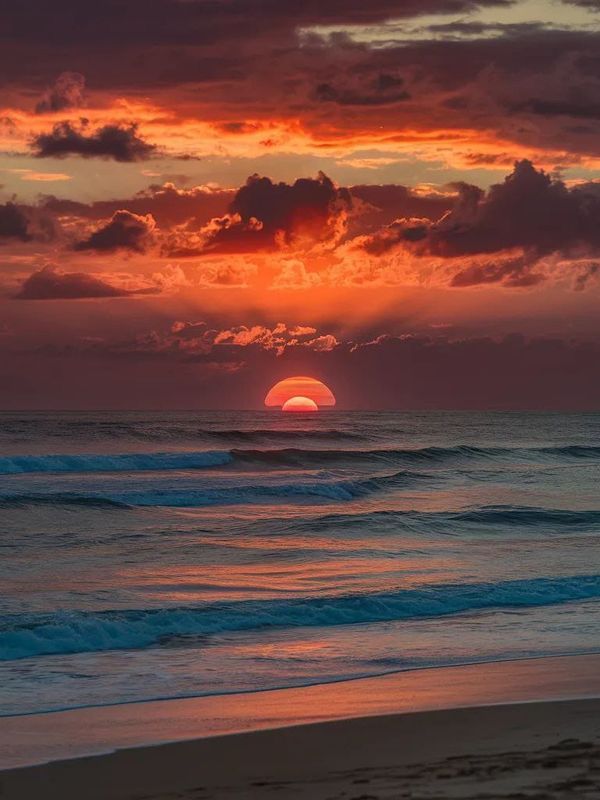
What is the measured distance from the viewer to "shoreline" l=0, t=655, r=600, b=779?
9172 millimetres

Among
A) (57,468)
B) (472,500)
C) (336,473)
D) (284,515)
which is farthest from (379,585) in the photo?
(57,468)

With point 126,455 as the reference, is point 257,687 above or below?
below

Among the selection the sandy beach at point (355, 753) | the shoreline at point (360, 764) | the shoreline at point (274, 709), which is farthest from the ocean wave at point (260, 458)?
the shoreline at point (360, 764)

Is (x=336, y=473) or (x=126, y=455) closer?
(x=336, y=473)

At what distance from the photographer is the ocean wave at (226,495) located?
117ft

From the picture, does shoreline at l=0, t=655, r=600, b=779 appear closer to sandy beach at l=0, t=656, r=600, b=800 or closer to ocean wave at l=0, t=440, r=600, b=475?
sandy beach at l=0, t=656, r=600, b=800

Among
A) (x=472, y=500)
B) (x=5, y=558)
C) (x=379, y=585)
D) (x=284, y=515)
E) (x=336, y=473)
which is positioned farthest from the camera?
(x=336, y=473)

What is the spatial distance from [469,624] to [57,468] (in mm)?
40868

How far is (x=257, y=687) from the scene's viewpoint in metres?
11.6

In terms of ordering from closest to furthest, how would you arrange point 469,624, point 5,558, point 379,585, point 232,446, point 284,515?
point 469,624, point 379,585, point 5,558, point 284,515, point 232,446

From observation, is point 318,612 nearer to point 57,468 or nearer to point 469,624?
point 469,624

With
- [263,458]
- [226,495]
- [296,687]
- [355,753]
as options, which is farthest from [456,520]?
[263,458]

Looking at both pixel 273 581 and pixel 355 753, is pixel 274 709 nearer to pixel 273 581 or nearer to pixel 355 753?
pixel 355 753

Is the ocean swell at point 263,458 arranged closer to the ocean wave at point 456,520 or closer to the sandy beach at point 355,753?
the ocean wave at point 456,520
